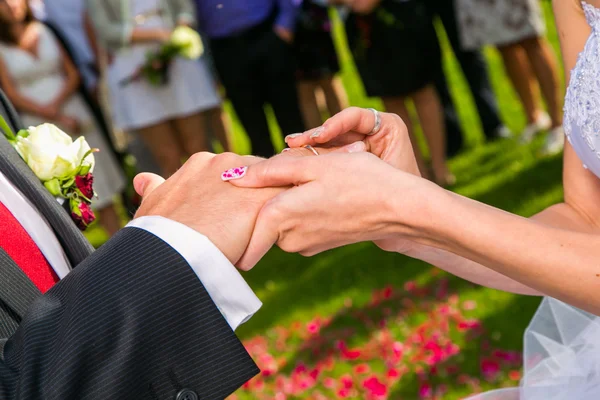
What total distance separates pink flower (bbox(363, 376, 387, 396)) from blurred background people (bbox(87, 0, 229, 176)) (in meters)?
3.08

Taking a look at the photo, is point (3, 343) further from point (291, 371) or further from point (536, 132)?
point (536, 132)

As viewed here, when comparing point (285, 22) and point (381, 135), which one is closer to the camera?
point (381, 135)

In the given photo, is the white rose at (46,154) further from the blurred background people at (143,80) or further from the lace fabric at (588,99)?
the blurred background people at (143,80)

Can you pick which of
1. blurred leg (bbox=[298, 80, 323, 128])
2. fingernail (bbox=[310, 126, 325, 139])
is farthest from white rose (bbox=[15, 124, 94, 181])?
blurred leg (bbox=[298, 80, 323, 128])

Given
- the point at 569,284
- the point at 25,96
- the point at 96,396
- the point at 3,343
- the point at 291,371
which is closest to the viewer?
the point at 96,396

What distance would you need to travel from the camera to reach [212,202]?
1820 mm

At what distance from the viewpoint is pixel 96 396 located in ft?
4.68

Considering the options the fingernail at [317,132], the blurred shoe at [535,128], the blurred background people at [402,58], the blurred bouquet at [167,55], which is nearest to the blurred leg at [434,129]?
the blurred background people at [402,58]

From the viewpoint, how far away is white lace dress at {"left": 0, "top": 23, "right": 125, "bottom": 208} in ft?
19.6

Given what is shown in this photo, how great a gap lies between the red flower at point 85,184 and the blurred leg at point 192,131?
14.3 feet

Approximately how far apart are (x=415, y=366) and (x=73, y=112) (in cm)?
383

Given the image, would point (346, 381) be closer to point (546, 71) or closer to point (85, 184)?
point (85, 184)

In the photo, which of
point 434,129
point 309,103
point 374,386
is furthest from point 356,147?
point 309,103

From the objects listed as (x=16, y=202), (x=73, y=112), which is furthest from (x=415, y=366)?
(x=73, y=112)
